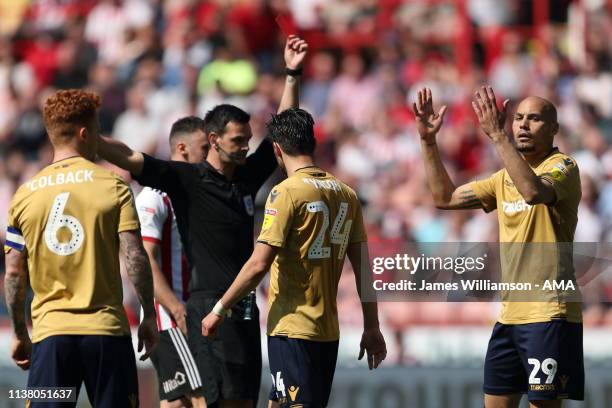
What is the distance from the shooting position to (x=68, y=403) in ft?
22.4

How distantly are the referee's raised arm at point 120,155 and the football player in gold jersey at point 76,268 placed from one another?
1.09m

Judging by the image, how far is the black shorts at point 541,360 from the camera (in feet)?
25.9

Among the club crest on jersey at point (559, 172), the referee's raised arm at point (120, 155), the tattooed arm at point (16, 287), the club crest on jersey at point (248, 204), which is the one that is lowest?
the tattooed arm at point (16, 287)

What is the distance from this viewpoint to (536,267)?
802 centimetres

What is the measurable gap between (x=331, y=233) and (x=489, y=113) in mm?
1241

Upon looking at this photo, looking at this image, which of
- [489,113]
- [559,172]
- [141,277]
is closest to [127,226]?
[141,277]

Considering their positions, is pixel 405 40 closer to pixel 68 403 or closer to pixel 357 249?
pixel 357 249

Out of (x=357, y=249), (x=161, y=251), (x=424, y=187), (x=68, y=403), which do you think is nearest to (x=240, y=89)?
(x=424, y=187)

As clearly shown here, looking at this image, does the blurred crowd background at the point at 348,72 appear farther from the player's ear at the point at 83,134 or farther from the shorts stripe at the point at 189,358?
the player's ear at the point at 83,134

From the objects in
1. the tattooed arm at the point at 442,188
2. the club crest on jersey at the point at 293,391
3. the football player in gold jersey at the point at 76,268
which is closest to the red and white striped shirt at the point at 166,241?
the club crest on jersey at the point at 293,391

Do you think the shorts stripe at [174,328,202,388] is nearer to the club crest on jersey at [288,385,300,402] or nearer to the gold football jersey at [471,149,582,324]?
the club crest on jersey at [288,385,300,402]

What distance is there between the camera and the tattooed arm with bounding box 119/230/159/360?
689 centimetres

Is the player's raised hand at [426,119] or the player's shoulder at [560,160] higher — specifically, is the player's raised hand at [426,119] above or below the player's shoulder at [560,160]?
above

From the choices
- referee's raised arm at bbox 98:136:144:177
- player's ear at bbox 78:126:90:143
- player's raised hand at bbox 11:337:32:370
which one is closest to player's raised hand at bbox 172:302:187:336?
referee's raised arm at bbox 98:136:144:177
